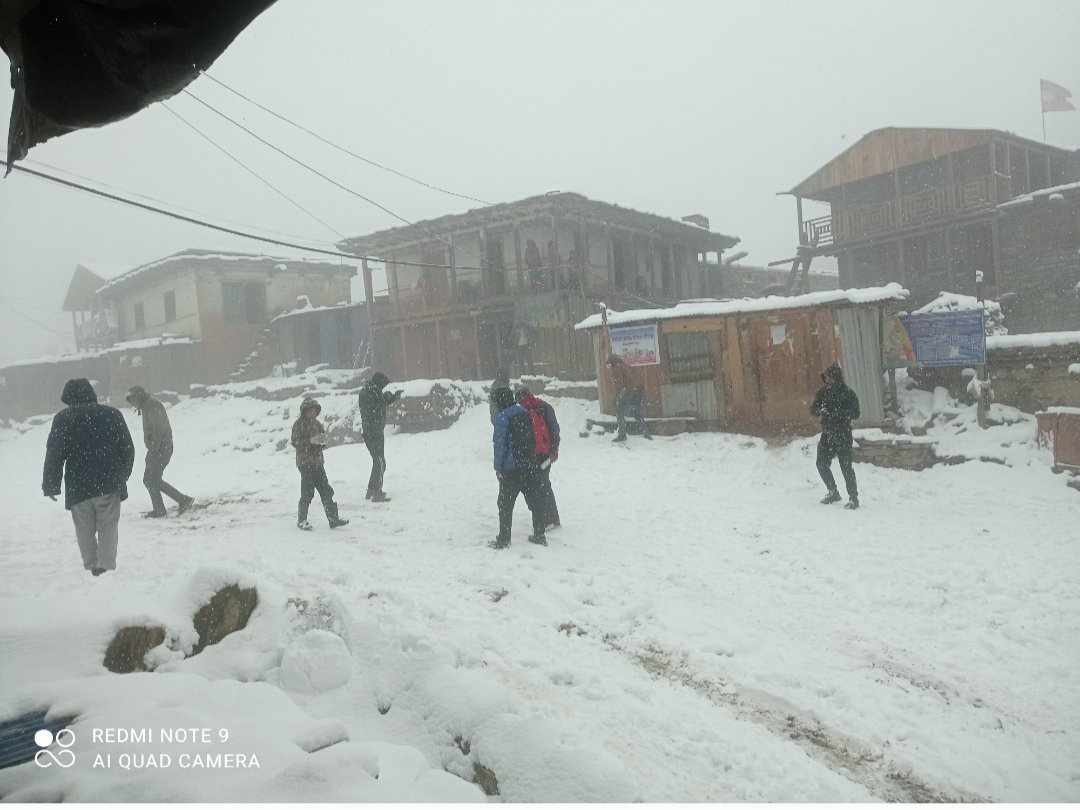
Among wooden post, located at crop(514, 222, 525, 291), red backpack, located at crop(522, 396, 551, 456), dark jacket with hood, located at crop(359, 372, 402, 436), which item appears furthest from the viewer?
wooden post, located at crop(514, 222, 525, 291)

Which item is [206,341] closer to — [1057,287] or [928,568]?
[928,568]

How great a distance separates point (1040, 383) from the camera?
9.82 meters

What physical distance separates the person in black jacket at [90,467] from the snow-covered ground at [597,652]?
0.40m

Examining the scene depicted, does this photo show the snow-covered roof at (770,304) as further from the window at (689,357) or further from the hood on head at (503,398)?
the hood on head at (503,398)

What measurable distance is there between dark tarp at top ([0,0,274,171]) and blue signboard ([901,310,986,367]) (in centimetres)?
1127

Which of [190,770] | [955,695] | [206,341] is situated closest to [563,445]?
[955,695]

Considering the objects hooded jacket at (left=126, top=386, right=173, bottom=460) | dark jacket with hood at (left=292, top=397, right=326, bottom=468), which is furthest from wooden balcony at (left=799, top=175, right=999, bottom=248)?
hooded jacket at (left=126, top=386, right=173, bottom=460)

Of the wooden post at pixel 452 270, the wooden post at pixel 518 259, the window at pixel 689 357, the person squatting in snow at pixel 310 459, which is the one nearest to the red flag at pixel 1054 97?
the window at pixel 689 357

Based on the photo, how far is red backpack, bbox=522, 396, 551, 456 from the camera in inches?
262

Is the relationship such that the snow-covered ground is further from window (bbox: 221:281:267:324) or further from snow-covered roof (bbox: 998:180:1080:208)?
window (bbox: 221:281:267:324)

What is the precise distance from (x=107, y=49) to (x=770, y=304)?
11.2 metres

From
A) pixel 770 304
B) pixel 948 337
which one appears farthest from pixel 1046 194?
pixel 770 304

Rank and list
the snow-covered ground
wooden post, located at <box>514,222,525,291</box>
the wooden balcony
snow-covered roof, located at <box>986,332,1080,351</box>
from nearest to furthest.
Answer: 1. the snow-covered ground
2. snow-covered roof, located at <box>986,332,1080,351</box>
3. the wooden balcony
4. wooden post, located at <box>514,222,525,291</box>

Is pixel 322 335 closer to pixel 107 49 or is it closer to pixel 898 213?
pixel 898 213
